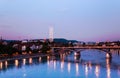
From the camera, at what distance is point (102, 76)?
40625mm

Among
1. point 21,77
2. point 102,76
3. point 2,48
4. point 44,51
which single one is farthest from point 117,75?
point 44,51

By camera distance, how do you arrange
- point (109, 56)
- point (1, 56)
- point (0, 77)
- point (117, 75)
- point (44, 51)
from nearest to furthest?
point (0, 77)
point (117, 75)
point (1, 56)
point (109, 56)
point (44, 51)

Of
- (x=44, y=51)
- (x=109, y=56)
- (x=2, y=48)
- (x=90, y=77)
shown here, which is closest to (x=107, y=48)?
(x=109, y=56)

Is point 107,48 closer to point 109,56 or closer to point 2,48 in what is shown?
point 109,56

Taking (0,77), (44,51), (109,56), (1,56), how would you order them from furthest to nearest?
(44,51), (109,56), (1,56), (0,77)

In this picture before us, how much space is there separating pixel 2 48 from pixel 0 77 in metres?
32.8

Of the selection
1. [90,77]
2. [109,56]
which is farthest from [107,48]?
[90,77]

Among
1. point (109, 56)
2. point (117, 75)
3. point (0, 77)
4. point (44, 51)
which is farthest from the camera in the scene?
point (44, 51)

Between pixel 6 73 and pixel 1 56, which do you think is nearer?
pixel 6 73

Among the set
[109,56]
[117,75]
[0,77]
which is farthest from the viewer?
[109,56]

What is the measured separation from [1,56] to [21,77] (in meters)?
27.3

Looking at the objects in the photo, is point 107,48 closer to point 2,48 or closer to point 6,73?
point 2,48

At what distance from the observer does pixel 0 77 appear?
3938 centimetres

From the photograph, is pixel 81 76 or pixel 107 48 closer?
pixel 81 76
